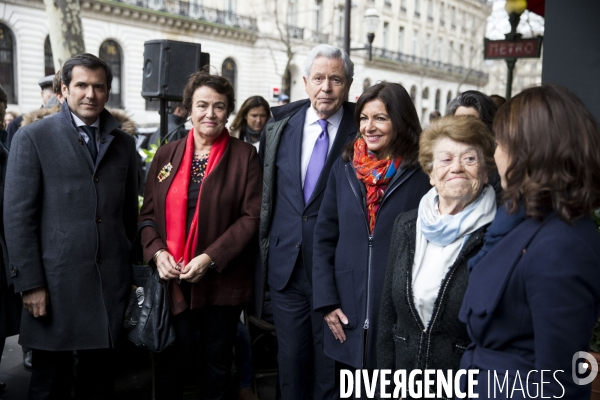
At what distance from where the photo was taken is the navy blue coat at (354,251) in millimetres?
2891

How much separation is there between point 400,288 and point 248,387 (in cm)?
221

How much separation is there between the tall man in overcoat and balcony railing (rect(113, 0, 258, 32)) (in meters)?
28.0

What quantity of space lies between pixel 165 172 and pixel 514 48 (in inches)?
244

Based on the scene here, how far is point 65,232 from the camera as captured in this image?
11.0 feet

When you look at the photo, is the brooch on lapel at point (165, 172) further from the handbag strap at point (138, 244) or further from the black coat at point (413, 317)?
the black coat at point (413, 317)

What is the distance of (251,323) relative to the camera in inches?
181

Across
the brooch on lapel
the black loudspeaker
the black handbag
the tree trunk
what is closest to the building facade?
the tree trunk

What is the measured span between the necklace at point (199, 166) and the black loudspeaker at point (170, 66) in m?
2.71

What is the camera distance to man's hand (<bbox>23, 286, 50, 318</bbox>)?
3.33 meters

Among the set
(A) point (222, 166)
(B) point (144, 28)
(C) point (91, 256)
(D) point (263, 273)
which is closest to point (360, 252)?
(D) point (263, 273)

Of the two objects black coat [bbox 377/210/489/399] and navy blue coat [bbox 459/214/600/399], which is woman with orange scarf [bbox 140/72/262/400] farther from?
navy blue coat [bbox 459/214/600/399]

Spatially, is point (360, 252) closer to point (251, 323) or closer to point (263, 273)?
point (263, 273)

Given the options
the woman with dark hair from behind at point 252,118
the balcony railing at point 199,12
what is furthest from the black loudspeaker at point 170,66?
the balcony railing at point 199,12

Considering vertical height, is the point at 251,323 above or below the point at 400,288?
below
